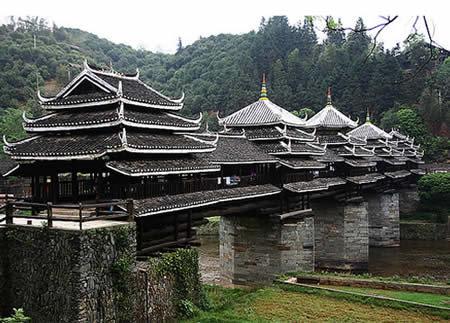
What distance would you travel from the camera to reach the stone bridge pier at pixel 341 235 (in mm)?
33750

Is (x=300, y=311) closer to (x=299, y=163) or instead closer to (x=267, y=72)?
(x=299, y=163)

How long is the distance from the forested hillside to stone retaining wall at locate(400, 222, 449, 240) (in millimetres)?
18199

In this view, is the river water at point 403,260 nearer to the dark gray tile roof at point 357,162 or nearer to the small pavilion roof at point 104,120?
the dark gray tile roof at point 357,162

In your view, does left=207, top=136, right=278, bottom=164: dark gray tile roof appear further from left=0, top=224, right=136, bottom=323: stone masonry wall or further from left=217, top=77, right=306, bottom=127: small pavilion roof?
left=0, top=224, right=136, bottom=323: stone masonry wall

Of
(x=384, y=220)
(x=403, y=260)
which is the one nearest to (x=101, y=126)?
(x=403, y=260)

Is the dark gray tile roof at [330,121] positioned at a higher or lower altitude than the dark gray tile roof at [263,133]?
higher

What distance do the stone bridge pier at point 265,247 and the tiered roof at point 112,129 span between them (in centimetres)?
939

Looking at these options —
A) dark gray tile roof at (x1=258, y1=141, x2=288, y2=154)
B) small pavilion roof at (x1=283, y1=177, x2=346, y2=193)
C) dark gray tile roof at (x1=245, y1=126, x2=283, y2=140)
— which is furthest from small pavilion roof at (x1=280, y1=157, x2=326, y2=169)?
dark gray tile roof at (x1=245, y1=126, x2=283, y2=140)

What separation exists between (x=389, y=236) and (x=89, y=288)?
3609 centimetres

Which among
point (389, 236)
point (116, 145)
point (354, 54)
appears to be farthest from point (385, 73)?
point (116, 145)

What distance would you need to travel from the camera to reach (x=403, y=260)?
3688cm

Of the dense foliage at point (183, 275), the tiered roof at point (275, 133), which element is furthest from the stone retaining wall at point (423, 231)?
the dense foliage at point (183, 275)

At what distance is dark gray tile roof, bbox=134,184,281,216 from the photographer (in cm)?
1484

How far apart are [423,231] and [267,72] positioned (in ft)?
181
